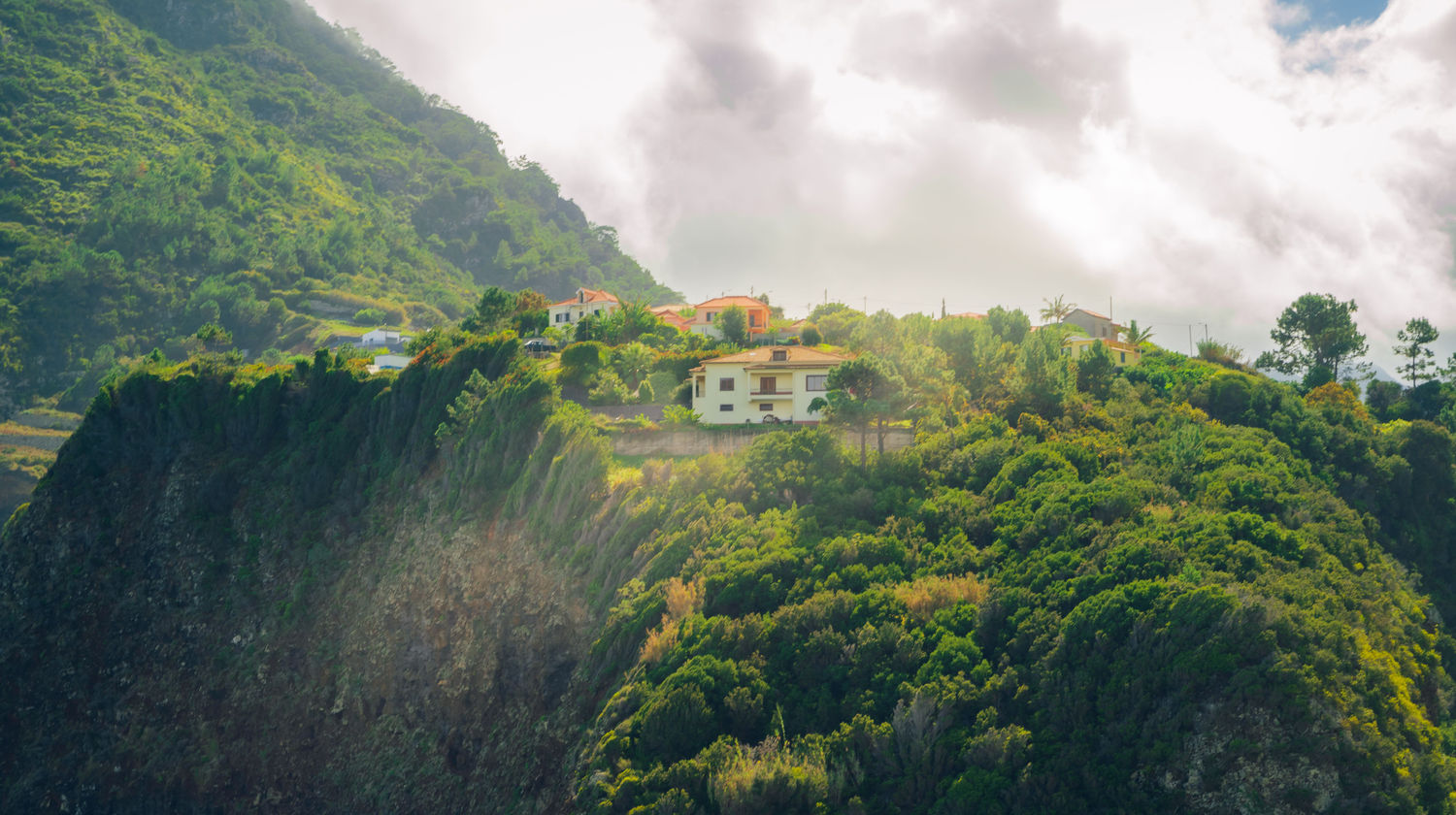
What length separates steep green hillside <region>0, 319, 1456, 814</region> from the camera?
122ft

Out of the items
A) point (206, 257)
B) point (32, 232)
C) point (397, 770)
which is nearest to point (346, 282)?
point (206, 257)

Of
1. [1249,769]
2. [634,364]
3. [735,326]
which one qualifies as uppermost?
[735,326]

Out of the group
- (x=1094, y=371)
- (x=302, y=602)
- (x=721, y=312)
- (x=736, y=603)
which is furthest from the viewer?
(x=721, y=312)

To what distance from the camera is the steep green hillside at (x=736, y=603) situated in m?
37.1

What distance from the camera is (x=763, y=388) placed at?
62625mm

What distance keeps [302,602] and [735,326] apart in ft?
122

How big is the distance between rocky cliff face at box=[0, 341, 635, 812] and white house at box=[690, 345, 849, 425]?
31.0ft

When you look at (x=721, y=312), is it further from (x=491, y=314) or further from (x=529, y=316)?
(x=491, y=314)

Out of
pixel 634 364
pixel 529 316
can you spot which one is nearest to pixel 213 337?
pixel 529 316

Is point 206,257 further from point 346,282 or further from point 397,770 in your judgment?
point 397,770

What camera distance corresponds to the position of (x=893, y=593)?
145ft

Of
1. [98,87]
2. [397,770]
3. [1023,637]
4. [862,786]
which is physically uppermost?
[98,87]

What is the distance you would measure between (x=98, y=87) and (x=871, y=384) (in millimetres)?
185786

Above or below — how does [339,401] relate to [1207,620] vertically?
above
